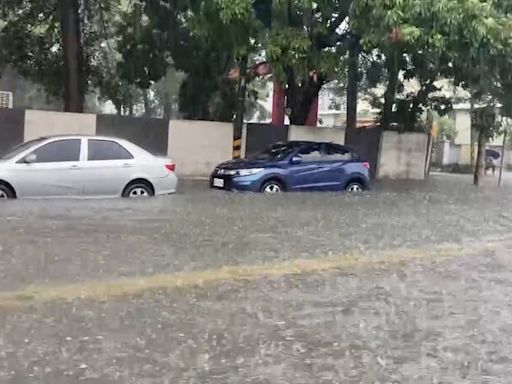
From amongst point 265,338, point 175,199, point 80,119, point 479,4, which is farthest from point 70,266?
point 80,119

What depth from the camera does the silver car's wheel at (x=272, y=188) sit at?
1762 centimetres

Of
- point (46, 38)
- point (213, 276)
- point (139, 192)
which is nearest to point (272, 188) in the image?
point (139, 192)

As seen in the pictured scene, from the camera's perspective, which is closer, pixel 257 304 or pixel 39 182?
pixel 257 304

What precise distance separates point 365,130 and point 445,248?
1665 cm

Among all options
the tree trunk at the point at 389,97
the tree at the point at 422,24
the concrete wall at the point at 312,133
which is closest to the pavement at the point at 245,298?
the tree at the point at 422,24

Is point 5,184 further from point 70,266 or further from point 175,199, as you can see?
point 70,266

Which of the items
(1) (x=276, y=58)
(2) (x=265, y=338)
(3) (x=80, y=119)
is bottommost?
(2) (x=265, y=338)

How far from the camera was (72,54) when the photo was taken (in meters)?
22.4

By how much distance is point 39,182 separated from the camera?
1333 cm

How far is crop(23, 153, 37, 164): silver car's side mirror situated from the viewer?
43.8 feet

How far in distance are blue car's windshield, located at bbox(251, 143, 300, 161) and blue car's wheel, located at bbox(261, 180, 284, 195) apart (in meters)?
0.63

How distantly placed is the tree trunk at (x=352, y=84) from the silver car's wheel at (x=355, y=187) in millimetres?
3636

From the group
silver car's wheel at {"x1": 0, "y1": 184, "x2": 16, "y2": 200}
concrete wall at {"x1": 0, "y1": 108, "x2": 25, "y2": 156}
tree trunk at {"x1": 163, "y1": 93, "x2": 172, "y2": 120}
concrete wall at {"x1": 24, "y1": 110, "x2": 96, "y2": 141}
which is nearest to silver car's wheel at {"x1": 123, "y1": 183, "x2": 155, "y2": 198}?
silver car's wheel at {"x1": 0, "y1": 184, "x2": 16, "y2": 200}

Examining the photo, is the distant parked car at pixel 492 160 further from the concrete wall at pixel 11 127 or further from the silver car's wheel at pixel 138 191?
the silver car's wheel at pixel 138 191
